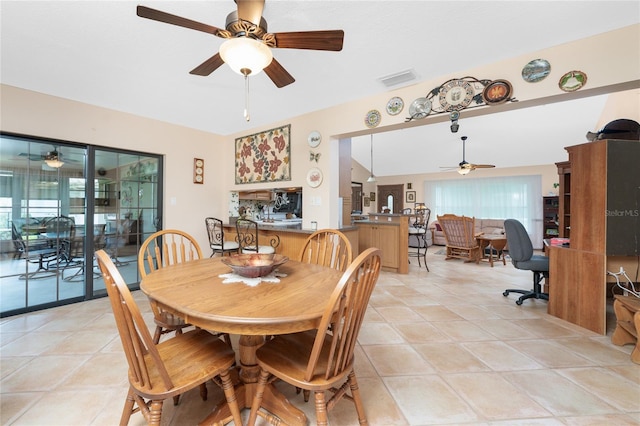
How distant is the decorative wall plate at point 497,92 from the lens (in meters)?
2.34

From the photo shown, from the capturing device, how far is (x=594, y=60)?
2.04 meters

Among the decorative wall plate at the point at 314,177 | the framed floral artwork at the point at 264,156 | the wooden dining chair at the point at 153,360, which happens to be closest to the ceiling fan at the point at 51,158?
the framed floral artwork at the point at 264,156

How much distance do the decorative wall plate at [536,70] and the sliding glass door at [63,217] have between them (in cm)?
448

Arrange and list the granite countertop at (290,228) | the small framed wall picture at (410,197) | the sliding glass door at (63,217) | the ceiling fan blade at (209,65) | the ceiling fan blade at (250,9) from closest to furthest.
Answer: the ceiling fan blade at (250,9) < the ceiling fan blade at (209,65) < the sliding glass door at (63,217) < the granite countertop at (290,228) < the small framed wall picture at (410,197)

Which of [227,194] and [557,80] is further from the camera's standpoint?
Result: [227,194]

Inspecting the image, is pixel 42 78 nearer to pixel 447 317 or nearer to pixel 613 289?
pixel 447 317

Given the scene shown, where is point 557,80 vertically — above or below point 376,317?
above

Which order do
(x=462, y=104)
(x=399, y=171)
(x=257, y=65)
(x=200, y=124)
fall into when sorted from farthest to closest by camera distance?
(x=399, y=171)
(x=200, y=124)
(x=462, y=104)
(x=257, y=65)

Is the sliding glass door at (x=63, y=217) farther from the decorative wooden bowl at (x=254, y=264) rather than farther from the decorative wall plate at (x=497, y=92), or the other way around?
the decorative wall plate at (x=497, y=92)

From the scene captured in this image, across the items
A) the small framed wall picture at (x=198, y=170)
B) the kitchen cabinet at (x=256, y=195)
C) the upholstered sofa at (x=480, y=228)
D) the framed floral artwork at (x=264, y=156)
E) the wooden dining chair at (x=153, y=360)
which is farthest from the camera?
the upholstered sofa at (x=480, y=228)

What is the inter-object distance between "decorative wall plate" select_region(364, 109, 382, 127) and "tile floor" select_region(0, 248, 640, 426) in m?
2.06

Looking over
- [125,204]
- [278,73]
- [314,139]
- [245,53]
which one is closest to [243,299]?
[245,53]

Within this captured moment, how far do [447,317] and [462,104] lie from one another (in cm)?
208

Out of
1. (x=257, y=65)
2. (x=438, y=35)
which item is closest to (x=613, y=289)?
(x=438, y=35)
